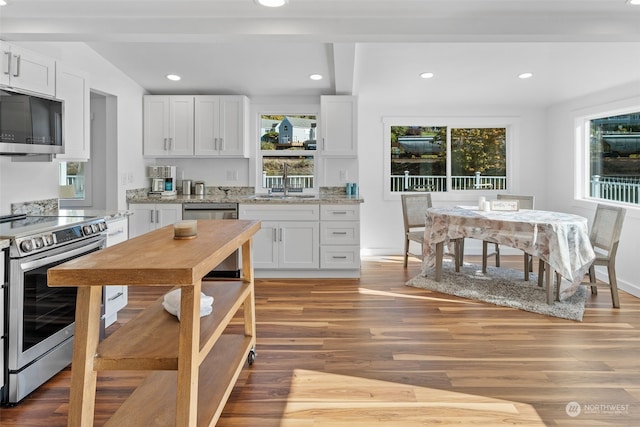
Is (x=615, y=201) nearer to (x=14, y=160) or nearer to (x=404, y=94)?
(x=404, y=94)

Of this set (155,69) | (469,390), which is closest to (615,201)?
(469,390)

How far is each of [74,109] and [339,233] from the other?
281 centimetres

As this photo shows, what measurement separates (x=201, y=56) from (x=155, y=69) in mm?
668

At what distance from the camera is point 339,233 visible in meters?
4.98

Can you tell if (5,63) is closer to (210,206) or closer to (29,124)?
(29,124)

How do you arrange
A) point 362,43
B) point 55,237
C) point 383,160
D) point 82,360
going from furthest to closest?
point 383,160, point 362,43, point 55,237, point 82,360

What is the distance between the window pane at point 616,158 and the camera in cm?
472

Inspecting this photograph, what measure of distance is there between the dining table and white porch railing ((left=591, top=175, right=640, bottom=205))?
3.37ft

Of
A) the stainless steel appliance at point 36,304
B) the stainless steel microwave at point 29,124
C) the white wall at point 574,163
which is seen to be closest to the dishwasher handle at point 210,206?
the stainless steel microwave at point 29,124

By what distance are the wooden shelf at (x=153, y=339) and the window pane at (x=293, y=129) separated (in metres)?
3.46

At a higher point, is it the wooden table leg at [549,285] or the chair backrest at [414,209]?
the chair backrest at [414,209]

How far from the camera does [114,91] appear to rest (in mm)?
4602

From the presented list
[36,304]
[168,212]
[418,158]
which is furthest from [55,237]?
[418,158]

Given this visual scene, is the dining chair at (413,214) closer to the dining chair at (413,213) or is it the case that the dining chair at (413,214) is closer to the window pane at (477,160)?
the dining chair at (413,213)
